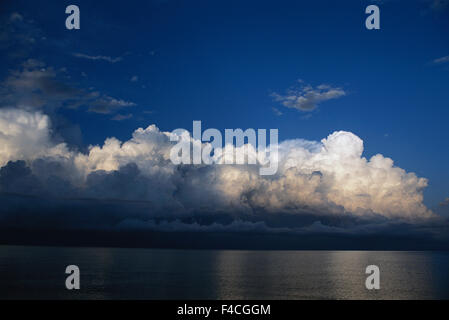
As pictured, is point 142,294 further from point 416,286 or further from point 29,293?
point 416,286

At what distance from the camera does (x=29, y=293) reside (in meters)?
96.1
